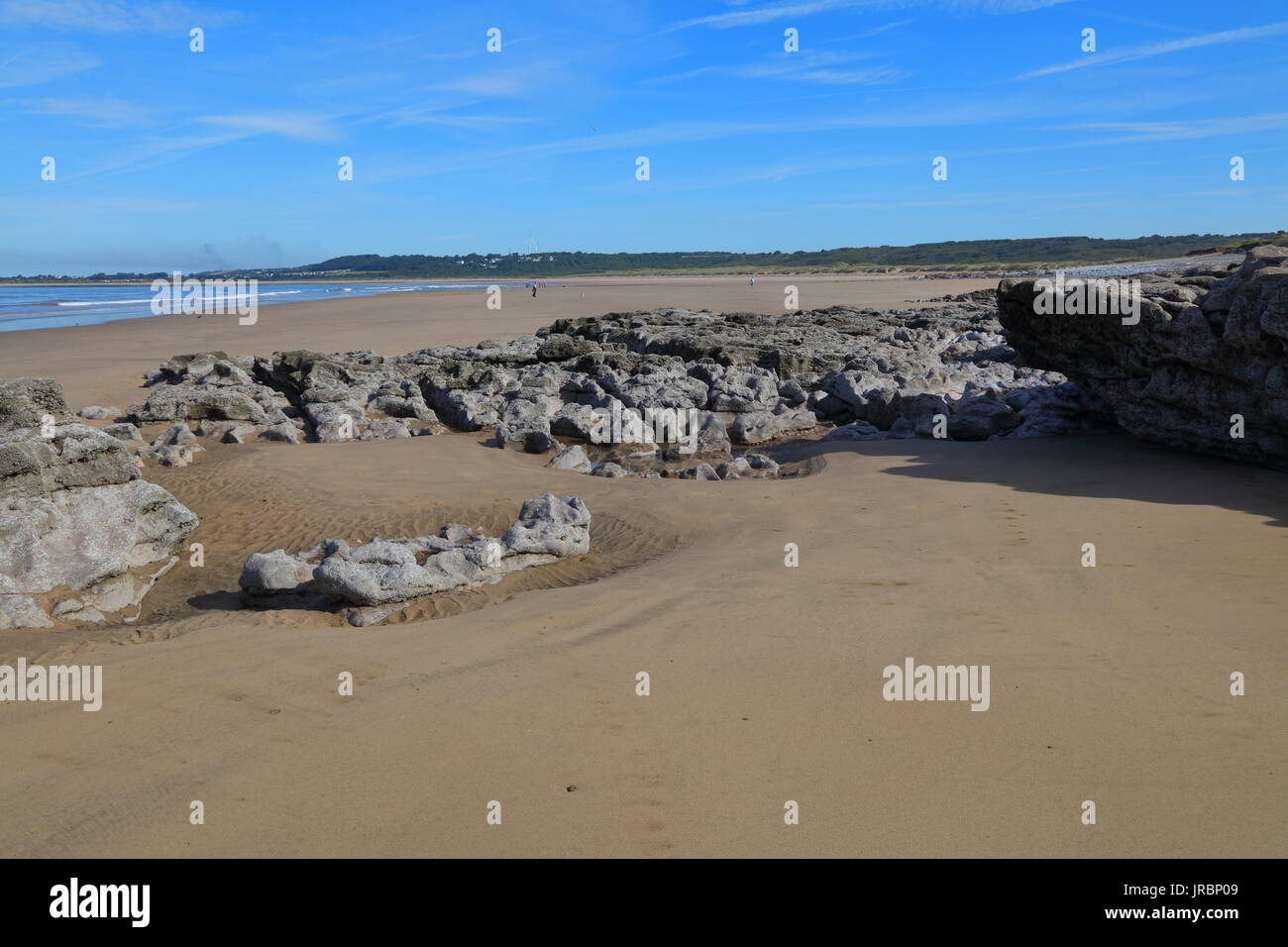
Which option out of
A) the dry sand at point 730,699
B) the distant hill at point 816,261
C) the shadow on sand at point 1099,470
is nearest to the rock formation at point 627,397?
the shadow on sand at point 1099,470

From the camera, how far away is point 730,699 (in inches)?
183

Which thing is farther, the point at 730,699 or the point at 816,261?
the point at 816,261

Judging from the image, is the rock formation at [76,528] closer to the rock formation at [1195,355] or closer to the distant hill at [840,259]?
the rock formation at [1195,355]

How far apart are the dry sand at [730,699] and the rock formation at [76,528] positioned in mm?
320

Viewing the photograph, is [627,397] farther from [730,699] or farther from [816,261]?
[816,261]

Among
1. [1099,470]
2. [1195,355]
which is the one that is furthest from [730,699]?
[1195,355]

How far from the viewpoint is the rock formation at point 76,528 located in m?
6.70

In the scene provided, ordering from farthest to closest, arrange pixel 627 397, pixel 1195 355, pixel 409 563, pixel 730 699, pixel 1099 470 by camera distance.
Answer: pixel 627 397
pixel 1099 470
pixel 1195 355
pixel 409 563
pixel 730 699

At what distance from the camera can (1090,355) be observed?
10.8 m

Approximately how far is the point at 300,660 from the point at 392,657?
1.61 ft

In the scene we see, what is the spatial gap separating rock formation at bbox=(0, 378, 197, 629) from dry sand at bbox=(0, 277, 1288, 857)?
32 cm

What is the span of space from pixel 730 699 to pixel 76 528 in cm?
550
